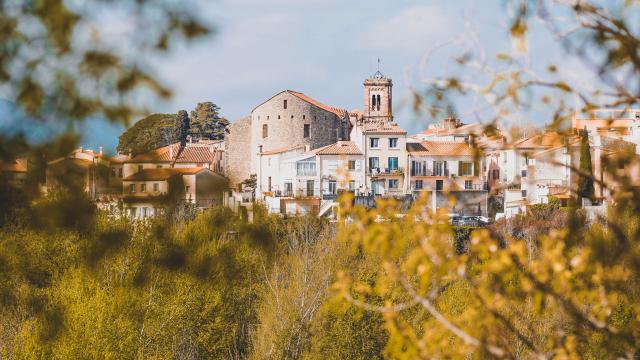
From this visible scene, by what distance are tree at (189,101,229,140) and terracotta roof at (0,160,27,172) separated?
42.4m

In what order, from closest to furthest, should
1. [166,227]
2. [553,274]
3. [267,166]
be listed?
[553,274]
[166,227]
[267,166]

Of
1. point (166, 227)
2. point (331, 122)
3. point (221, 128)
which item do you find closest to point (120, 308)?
point (166, 227)

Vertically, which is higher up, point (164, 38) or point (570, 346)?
point (164, 38)

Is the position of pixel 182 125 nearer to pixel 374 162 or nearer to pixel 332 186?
pixel 374 162

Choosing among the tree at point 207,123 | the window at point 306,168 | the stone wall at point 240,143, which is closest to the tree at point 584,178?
the window at point 306,168

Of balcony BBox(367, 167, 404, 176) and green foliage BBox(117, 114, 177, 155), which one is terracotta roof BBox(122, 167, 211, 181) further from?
balcony BBox(367, 167, 404, 176)

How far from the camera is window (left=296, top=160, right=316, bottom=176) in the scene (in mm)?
33219

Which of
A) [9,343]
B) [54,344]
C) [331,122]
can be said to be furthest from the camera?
[331,122]

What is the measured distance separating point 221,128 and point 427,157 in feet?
56.1

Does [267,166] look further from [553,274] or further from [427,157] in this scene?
[553,274]

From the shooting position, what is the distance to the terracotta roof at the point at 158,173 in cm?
306

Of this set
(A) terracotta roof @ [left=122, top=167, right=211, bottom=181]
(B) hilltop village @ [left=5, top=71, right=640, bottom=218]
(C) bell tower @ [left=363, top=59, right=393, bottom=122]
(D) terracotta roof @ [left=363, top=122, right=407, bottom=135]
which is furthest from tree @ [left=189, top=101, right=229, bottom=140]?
(A) terracotta roof @ [left=122, top=167, right=211, bottom=181]

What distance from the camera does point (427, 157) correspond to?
3191 centimetres

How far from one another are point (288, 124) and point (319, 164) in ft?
25.1
